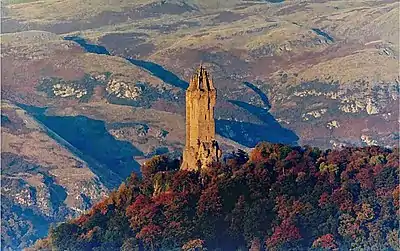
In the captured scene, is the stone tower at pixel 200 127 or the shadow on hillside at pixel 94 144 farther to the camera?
the shadow on hillside at pixel 94 144

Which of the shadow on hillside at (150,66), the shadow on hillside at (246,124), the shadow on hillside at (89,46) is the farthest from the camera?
the shadow on hillside at (89,46)

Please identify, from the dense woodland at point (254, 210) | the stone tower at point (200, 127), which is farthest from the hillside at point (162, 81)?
the dense woodland at point (254, 210)

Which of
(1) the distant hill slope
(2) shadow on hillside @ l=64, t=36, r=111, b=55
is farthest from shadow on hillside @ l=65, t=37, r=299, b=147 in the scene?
(1) the distant hill slope

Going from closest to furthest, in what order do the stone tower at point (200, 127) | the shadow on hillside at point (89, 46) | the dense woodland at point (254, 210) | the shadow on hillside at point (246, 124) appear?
1. the dense woodland at point (254, 210)
2. the stone tower at point (200, 127)
3. the shadow on hillside at point (246, 124)
4. the shadow on hillside at point (89, 46)

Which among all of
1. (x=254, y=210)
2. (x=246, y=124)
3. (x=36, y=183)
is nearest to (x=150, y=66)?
(x=246, y=124)

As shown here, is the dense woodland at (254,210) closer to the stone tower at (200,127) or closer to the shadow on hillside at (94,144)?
the stone tower at (200,127)

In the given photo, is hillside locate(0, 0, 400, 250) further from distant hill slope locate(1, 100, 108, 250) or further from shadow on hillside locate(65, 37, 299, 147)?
shadow on hillside locate(65, 37, 299, 147)
